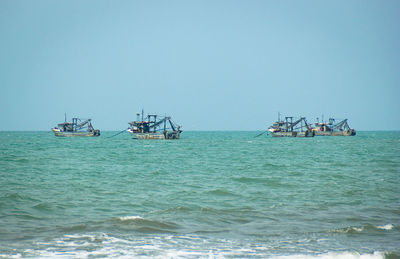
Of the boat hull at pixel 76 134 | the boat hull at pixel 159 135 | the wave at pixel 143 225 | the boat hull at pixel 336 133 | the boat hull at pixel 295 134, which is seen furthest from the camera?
the boat hull at pixel 336 133

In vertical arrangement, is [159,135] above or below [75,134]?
below

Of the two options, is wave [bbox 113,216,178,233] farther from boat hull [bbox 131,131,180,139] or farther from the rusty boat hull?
the rusty boat hull

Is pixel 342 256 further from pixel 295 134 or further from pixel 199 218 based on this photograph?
pixel 295 134

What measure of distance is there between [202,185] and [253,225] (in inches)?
347

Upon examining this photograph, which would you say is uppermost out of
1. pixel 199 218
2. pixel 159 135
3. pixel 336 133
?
pixel 336 133

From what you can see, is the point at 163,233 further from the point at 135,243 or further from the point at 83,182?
the point at 83,182

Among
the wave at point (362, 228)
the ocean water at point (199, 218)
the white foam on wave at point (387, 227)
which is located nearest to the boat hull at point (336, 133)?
the ocean water at point (199, 218)

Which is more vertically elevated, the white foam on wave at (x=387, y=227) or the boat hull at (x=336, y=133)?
the boat hull at (x=336, y=133)

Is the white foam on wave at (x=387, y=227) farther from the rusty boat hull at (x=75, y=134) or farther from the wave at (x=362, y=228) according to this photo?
the rusty boat hull at (x=75, y=134)

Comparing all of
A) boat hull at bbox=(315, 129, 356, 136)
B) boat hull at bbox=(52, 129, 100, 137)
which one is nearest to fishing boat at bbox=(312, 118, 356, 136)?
boat hull at bbox=(315, 129, 356, 136)

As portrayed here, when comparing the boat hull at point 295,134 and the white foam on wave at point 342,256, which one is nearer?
the white foam on wave at point 342,256

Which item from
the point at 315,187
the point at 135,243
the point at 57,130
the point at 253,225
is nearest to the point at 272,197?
the point at 315,187

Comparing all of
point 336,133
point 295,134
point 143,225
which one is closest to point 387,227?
point 143,225

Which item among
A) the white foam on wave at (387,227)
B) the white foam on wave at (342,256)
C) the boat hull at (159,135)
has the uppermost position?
the boat hull at (159,135)
